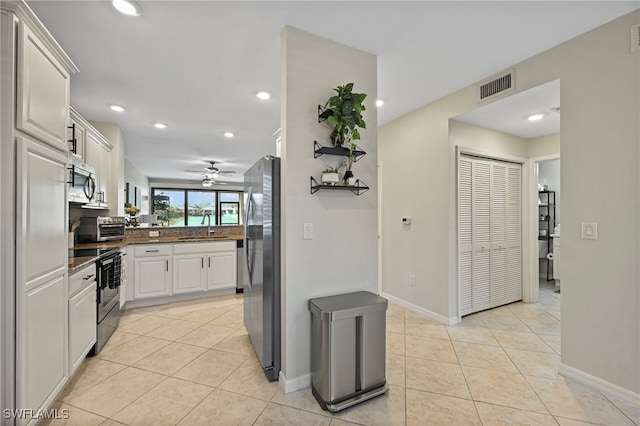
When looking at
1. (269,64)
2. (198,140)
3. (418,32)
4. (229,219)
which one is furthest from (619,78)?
(229,219)

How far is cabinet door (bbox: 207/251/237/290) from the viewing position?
4215 millimetres

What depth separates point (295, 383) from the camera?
199 centimetres

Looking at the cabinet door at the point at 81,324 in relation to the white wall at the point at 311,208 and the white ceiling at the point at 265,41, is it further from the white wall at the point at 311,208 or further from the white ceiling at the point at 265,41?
the white ceiling at the point at 265,41

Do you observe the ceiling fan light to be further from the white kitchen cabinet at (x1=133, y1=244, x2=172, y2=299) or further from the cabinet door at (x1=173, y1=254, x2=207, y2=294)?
the white kitchen cabinet at (x1=133, y1=244, x2=172, y2=299)

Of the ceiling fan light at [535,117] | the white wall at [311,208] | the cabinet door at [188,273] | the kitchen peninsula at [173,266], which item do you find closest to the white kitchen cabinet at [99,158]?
the kitchen peninsula at [173,266]

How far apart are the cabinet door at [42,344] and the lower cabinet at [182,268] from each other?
208 cm

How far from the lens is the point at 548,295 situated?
14.0 feet

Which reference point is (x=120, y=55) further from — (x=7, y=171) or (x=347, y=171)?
(x=347, y=171)

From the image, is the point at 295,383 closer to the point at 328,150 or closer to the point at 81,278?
the point at 328,150

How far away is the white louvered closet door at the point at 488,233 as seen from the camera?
3.38 metres

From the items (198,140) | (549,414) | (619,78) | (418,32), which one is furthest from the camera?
(198,140)

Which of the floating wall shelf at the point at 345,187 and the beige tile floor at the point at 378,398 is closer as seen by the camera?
the beige tile floor at the point at 378,398

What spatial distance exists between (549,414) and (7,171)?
10.5ft

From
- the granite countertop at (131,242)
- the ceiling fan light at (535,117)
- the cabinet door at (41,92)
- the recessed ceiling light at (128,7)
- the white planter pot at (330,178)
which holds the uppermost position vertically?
the recessed ceiling light at (128,7)
